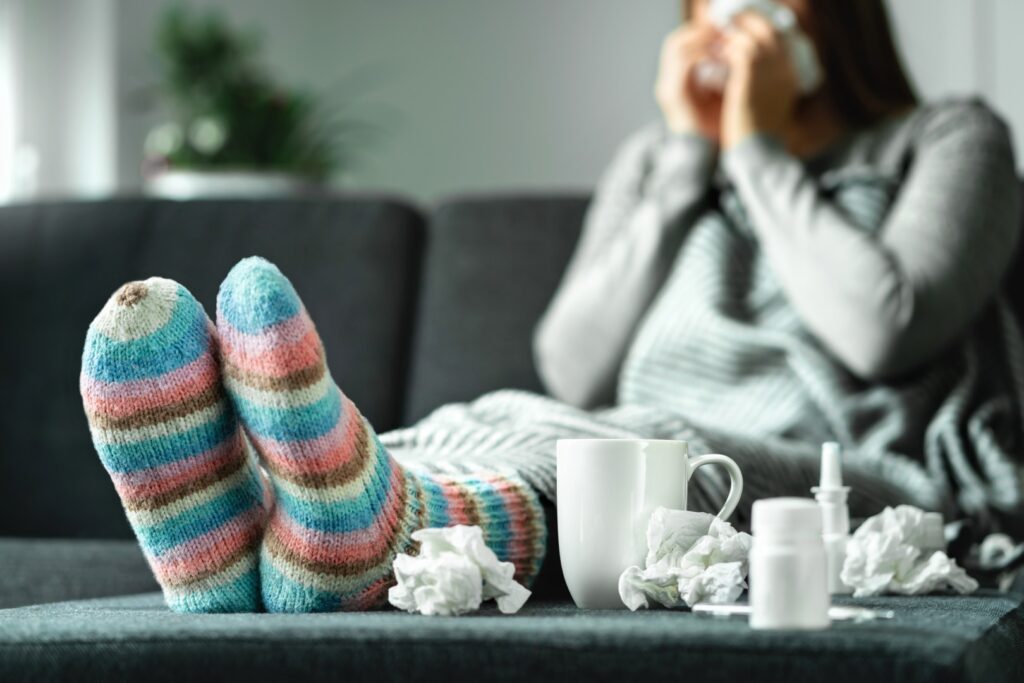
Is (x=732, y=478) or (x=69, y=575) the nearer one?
(x=732, y=478)

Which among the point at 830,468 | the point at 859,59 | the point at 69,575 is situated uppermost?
the point at 859,59

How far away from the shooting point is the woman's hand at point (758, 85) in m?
1.52

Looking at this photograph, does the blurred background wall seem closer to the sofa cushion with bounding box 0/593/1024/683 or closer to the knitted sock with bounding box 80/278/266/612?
the knitted sock with bounding box 80/278/266/612

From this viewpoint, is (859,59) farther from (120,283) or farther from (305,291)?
(120,283)

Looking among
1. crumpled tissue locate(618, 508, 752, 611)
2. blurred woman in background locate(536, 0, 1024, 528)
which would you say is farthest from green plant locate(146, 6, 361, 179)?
crumpled tissue locate(618, 508, 752, 611)

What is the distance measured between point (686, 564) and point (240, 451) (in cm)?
27

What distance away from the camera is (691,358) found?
1.41 metres

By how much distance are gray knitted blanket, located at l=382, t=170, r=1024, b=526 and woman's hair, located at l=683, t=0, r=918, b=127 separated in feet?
0.59

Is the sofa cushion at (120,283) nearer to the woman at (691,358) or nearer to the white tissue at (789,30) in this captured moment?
the woman at (691,358)

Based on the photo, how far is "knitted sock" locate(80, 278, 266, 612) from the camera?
73cm

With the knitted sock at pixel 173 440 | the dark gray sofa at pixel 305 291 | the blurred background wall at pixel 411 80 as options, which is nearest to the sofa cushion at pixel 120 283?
the dark gray sofa at pixel 305 291

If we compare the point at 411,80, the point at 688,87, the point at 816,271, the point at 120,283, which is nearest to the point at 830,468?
the point at 816,271

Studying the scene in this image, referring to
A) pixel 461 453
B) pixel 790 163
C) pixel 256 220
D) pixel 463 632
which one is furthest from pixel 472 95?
pixel 463 632

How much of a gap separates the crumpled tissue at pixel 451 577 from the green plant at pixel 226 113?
1.83 m
